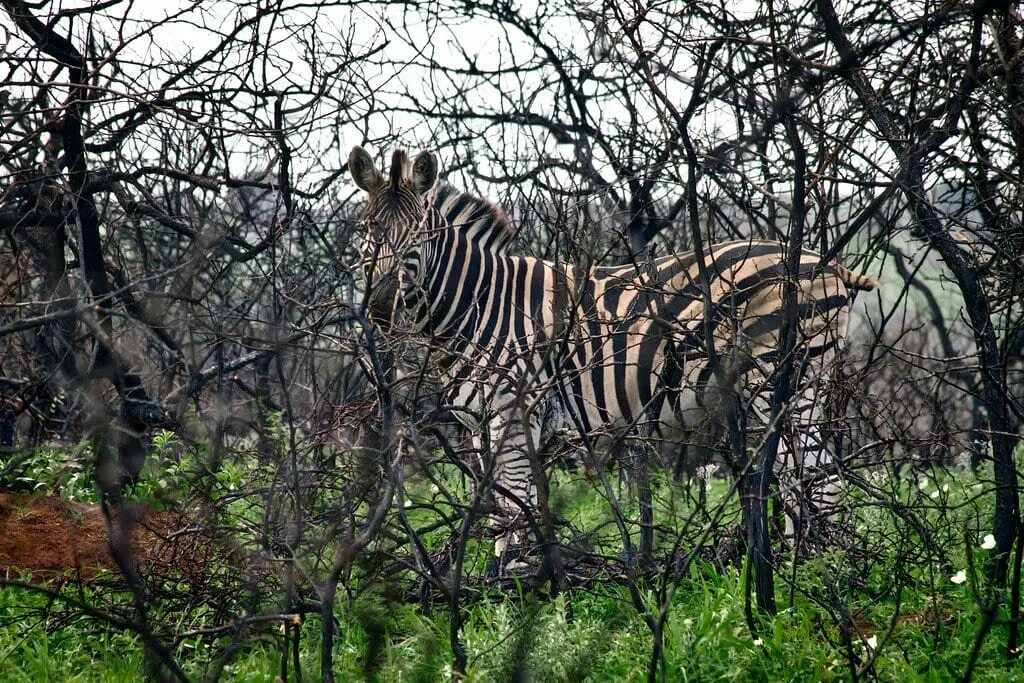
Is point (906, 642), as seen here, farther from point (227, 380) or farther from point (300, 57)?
point (300, 57)

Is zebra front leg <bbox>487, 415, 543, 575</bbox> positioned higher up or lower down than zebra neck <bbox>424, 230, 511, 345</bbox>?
lower down

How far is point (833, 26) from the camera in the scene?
3.80 metres

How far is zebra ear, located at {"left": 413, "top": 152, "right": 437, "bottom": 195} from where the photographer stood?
594 cm

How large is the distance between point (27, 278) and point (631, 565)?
3.91 meters

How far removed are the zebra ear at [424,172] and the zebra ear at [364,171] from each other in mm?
221

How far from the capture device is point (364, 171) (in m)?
5.98

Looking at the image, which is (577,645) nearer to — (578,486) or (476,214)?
(578,486)

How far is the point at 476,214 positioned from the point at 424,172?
2.02 ft

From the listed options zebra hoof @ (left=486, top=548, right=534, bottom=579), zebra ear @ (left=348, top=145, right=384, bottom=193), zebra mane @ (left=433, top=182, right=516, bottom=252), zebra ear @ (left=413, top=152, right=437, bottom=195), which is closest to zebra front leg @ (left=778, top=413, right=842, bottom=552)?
zebra hoof @ (left=486, top=548, right=534, bottom=579)

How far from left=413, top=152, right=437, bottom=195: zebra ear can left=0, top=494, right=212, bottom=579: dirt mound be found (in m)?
2.41

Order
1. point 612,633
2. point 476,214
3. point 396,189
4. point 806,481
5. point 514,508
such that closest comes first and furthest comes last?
point 612,633, point 806,481, point 514,508, point 396,189, point 476,214

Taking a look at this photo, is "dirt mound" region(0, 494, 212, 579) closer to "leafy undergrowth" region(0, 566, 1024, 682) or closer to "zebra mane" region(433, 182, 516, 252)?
"leafy undergrowth" region(0, 566, 1024, 682)

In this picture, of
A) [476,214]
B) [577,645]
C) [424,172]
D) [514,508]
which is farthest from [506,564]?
[476,214]

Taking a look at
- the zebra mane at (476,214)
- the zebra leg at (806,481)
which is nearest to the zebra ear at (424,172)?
the zebra mane at (476,214)
